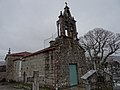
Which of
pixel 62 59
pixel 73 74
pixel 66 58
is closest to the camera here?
pixel 62 59

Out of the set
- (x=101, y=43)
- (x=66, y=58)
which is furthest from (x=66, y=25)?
(x=101, y=43)

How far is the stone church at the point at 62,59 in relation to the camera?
11781mm

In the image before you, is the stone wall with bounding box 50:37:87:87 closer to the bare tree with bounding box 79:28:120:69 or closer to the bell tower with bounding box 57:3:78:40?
the bell tower with bounding box 57:3:78:40

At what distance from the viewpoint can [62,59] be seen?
1230 cm

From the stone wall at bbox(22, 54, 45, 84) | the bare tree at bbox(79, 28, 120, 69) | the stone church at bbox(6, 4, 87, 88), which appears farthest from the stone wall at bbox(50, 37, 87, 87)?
the bare tree at bbox(79, 28, 120, 69)

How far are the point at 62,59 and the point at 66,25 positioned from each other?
4003 mm

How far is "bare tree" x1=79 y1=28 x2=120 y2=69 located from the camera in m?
21.4

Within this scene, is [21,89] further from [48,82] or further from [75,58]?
[75,58]

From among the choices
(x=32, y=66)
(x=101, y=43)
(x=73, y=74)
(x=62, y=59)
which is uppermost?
(x=101, y=43)

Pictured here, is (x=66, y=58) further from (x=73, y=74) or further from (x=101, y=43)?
(x=101, y=43)

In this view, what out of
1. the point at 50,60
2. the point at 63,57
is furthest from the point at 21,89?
the point at 63,57

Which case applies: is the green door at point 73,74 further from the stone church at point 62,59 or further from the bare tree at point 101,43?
the bare tree at point 101,43

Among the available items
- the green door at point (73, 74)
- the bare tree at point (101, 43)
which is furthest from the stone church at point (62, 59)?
the bare tree at point (101, 43)

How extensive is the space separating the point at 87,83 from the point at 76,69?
5.81 metres
